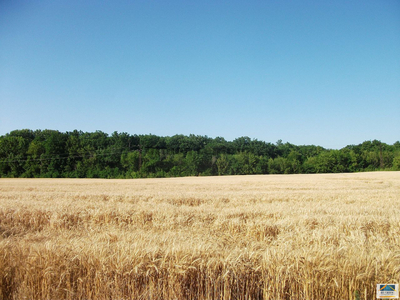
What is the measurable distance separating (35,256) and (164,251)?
193 centimetres

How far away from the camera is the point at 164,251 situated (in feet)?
12.0

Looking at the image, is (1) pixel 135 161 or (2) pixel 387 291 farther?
(1) pixel 135 161

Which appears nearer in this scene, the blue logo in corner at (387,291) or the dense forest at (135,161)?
the blue logo in corner at (387,291)

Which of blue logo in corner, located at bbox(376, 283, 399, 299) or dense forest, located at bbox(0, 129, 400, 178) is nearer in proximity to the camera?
blue logo in corner, located at bbox(376, 283, 399, 299)

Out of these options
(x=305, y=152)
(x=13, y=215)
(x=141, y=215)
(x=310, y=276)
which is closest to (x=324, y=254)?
(x=310, y=276)

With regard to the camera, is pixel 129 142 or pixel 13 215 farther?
pixel 129 142

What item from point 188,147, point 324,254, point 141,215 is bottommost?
point 141,215

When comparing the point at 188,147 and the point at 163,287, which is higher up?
the point at 188,147

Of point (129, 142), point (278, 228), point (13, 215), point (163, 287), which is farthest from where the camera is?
point (129, 142)

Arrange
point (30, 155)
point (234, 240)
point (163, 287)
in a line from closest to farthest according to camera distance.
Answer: point (163, 287) → point (234, 240) → point (30, 155)

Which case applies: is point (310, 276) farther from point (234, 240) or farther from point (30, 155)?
point (30, 155)

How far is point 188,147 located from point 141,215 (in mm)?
87381

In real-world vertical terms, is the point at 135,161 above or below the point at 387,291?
above

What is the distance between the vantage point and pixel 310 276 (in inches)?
130
